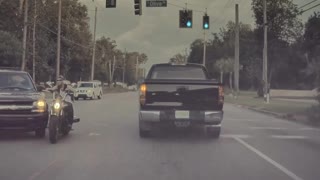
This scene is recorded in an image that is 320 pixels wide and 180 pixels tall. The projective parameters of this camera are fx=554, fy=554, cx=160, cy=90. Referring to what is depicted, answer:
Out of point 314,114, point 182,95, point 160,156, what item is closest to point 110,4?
point 314,114

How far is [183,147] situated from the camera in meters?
13.2

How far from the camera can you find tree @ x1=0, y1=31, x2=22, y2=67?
41.6 meters

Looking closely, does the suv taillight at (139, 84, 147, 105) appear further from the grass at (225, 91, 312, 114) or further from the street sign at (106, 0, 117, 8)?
the grass at (225, 91, 312, 114)

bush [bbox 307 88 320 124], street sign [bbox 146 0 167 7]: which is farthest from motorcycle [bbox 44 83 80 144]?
street sign [bbox 146 0 167 7]

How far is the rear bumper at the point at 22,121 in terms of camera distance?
13539mm

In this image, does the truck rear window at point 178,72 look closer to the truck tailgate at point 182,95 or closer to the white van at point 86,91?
the truck tailgate at point 182,95

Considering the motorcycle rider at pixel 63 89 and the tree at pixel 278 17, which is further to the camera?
the tree at pixel 278 17

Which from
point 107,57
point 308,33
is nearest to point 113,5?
point 308,33

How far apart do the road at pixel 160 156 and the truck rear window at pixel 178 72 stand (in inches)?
67.5

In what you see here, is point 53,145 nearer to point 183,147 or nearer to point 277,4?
point 183,147

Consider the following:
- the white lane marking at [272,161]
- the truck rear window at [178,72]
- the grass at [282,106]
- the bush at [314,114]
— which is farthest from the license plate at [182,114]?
the grass at [282,106]

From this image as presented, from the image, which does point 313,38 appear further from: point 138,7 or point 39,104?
point 39,104

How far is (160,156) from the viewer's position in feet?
38.2

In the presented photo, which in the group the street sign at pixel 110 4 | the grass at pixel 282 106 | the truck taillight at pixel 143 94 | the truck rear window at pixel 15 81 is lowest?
the grass at pixel 282 106
